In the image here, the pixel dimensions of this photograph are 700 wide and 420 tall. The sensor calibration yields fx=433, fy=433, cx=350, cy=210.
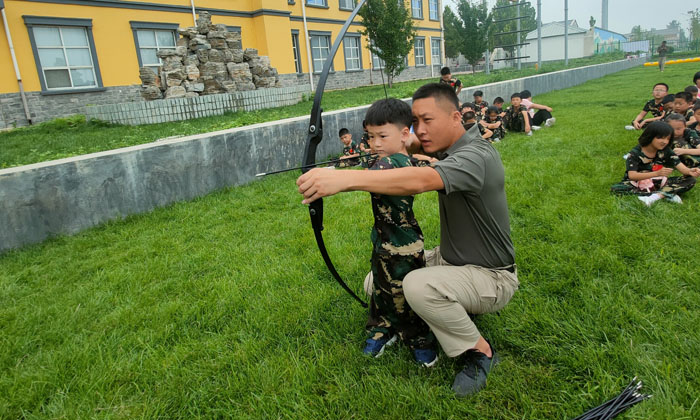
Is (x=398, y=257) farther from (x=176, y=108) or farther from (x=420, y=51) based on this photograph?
(x=420, y=51)

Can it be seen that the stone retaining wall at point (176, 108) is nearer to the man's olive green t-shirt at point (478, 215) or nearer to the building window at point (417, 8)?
the man's olive green t-shirt at point (478, 215)

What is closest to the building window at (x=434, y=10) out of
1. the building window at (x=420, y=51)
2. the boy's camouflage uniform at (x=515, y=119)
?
the building window at (x=420, y=51)

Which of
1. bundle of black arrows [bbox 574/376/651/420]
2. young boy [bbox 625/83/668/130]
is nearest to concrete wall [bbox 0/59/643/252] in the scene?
bundle of black arrows [bbox 574/376/651/420]

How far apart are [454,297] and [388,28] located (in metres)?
21.7

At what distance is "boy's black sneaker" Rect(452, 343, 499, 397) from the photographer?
205 centimetres

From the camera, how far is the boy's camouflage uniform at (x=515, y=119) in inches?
367

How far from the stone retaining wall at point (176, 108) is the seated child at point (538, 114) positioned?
747 centimetres

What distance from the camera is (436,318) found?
2.05 metres

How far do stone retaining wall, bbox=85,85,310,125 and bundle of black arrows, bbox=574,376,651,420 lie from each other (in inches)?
456

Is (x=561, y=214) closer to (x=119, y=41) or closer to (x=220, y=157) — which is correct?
(x=220, y=157)

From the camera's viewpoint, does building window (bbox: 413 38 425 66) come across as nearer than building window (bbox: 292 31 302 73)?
No

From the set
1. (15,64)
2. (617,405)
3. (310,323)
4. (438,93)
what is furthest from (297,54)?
(617,405)

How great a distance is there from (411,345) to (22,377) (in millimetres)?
2142

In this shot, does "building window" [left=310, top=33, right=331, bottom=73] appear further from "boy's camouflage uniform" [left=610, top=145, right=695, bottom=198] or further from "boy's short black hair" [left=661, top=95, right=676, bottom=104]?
"boy's camouflage uniform" [left=610, top=145, right=695, bottom=198]
